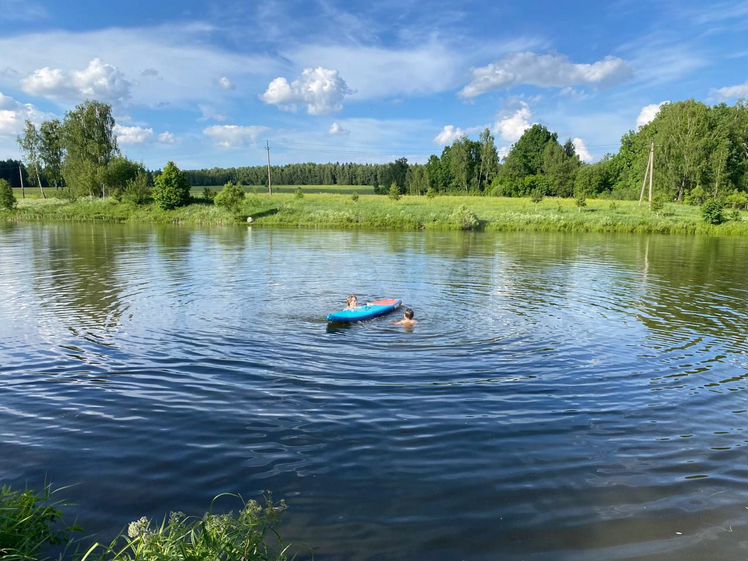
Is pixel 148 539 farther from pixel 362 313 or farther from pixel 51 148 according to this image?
pixel 51 148

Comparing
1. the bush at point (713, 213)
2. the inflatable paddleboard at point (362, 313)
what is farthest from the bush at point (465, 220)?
the inflatable paddleboard at point (362, 313)

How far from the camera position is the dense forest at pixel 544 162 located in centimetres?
8381

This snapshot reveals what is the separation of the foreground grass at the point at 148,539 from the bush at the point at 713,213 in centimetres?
6427

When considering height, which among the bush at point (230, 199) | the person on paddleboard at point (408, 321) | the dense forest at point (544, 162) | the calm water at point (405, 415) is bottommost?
the calm water at point (405, 415)

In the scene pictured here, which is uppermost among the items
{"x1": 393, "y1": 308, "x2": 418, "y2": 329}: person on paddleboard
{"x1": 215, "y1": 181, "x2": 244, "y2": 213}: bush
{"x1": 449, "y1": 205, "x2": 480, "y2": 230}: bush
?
{"x1": 215, "y1": 181, "x2": 244, "y2": 213}: bush

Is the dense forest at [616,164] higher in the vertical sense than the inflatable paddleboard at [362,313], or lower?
higher

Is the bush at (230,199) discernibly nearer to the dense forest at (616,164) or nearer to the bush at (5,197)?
the bush at (5,197)

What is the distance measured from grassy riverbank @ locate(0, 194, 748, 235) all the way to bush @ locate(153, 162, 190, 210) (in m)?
1.57

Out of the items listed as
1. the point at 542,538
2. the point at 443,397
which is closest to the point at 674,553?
the point at 542,538

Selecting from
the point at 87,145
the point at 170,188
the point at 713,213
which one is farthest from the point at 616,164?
the point at 87,145

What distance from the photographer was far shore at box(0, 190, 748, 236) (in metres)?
60.0

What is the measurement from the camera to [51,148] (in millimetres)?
95625

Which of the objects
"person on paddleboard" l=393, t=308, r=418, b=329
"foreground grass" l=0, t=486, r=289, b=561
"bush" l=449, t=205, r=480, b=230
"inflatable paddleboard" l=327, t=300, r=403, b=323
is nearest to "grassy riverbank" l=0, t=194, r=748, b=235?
"bush" l=449, t=205, r=480, b=230

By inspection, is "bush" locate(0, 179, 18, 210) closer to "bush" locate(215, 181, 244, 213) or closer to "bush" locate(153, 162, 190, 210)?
"bush" locate(153, 162, 190, 210)
